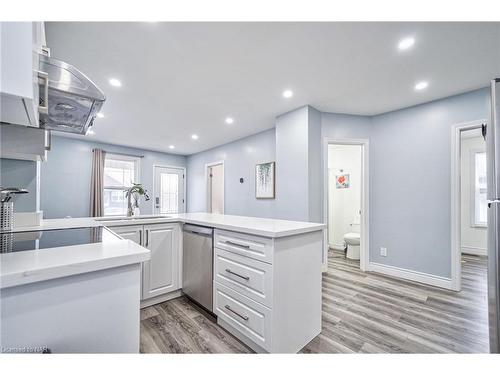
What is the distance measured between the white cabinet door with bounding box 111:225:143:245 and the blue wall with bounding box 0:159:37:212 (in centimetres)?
74

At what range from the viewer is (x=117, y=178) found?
5406 millimetres

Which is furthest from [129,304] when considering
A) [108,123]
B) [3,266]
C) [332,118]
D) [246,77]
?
[108,123]

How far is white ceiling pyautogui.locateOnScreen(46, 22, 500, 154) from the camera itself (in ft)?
5.45

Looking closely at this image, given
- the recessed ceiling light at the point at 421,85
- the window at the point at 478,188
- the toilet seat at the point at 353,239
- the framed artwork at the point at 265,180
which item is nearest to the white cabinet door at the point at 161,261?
the framed artwork at the point at 265,180

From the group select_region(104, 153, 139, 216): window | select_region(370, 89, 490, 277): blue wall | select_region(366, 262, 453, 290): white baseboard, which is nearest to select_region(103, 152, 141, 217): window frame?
select_region(104, 153, 139, 216): window

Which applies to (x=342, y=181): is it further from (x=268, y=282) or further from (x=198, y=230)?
(x=268, y=282)

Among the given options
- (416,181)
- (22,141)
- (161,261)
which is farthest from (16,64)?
(416,181)

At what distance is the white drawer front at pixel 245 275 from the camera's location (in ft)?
4.61

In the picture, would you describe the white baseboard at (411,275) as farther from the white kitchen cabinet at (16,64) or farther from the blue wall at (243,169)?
the white kitchen cabinet at (16,64)

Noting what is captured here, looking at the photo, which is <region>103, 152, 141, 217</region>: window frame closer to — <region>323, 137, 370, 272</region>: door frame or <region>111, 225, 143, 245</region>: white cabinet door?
<region>111, 225, 143, 245</region>: white cabinet door

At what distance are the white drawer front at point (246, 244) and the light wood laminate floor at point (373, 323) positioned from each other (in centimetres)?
70

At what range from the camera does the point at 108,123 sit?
3.80 m
